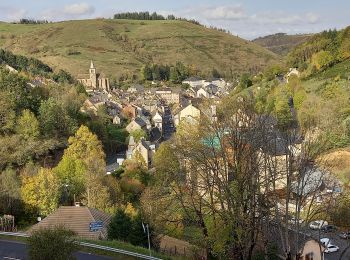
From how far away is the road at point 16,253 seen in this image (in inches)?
871

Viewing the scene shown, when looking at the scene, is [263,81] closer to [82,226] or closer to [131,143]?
[131,143]

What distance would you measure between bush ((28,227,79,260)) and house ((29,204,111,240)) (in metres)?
9.78

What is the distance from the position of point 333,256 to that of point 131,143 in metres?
32.5

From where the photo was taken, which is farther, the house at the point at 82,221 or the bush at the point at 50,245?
the house at the point at 82,221

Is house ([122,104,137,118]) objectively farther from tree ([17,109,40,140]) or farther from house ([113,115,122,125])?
tree ([17,109,40,140])

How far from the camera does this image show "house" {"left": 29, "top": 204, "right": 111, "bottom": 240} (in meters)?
27.1

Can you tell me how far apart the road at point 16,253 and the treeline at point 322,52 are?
61537 millimetres

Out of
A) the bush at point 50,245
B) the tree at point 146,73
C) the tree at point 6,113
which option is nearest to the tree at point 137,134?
the tree at point 6,113

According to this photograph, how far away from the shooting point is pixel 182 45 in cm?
19875

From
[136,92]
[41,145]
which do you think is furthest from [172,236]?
[136,92]

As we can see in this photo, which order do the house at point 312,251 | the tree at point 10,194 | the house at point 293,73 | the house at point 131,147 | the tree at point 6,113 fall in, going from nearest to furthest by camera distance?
1. the house at point 312,251
2. the tree at point 10,194
3. the tree at point 6,113
4. the house at point 131,147
5. the house at point 293,73

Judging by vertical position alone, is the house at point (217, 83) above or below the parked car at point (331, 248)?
above

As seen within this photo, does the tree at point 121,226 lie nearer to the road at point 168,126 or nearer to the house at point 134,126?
the house at point 134,126

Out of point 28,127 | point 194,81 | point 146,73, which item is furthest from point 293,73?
point 146,73
